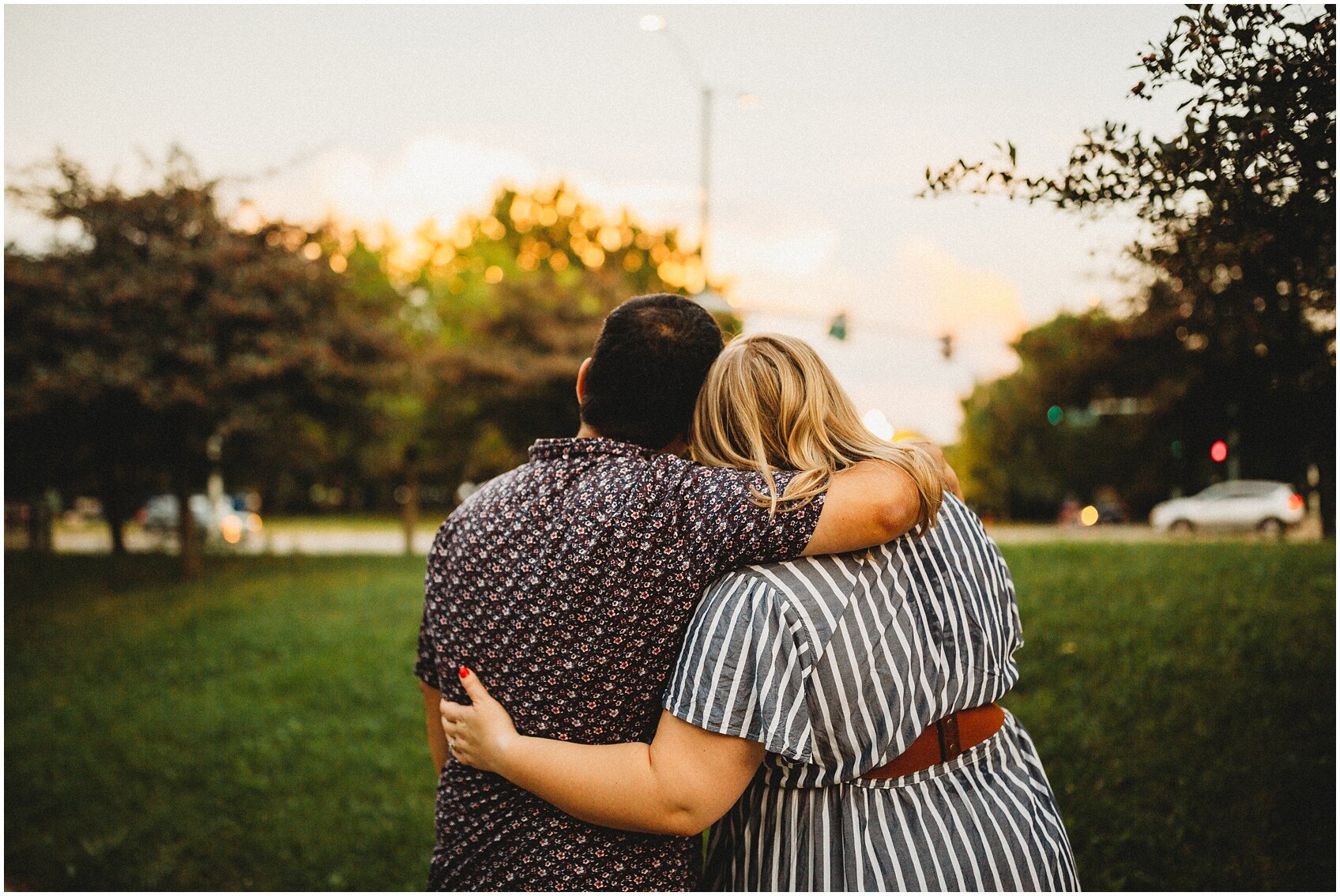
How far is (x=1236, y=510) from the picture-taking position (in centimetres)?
2753

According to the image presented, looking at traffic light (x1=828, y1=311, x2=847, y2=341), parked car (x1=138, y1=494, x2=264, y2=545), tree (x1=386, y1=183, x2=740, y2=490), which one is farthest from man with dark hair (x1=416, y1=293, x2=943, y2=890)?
traffic light (x1=828, y1=311, x2=847, y2=341)

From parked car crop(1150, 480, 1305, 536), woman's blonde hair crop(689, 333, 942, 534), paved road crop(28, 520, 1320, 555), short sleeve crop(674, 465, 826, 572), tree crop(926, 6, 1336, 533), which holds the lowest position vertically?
paved road crop(28, 520, 1320, 555)

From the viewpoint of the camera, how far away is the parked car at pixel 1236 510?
26672mm

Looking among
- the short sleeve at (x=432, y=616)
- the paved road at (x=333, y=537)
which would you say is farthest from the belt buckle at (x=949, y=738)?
the paved road at (x=333, y=537)

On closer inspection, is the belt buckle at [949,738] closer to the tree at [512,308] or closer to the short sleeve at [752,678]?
the short sleeve at [752,678]

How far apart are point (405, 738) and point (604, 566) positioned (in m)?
5.02

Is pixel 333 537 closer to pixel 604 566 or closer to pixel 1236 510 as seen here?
pixel 1236 510

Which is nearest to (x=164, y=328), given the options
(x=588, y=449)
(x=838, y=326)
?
(x=588, y=449)

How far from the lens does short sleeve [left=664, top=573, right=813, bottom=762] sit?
1801 millimetres

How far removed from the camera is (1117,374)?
53.5ft

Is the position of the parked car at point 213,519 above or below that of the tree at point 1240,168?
below

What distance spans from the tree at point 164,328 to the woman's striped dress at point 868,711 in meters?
11.3

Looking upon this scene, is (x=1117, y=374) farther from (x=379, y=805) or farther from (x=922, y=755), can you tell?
(x=922, y=755)

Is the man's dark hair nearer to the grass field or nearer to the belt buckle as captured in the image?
the belt buckle
